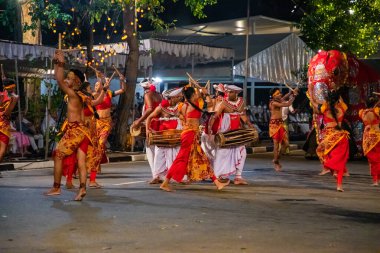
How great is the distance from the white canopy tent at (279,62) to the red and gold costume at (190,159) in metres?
13.7

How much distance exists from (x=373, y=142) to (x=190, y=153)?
150 inches

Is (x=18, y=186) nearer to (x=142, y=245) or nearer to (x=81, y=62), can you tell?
(x=142, y=245)

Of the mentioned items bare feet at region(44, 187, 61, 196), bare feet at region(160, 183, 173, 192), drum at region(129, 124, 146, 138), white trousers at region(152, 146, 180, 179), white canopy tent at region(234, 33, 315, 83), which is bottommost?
bare feet at region(160, 183, 173, 192)

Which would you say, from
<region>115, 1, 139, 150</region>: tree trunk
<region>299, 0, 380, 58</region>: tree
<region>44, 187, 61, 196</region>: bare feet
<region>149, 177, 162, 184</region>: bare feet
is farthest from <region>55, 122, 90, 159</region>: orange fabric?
<region>299, 0, 380, 58</region>: tree

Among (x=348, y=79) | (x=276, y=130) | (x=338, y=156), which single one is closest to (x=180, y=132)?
(x=338, y=156)

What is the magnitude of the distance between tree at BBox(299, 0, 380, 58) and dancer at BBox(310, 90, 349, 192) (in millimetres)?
16901

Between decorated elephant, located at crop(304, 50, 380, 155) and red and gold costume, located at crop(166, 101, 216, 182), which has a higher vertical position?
decorated elephant, located at crop(304, 50, 380, 155)

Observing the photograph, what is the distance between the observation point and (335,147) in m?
12.7

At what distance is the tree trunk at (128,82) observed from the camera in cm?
2177

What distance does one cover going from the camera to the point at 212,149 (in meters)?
14.3

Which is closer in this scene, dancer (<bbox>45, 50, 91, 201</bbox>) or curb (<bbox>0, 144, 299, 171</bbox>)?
dancer (<bbox>45, 50, 91, 201</bbox>)

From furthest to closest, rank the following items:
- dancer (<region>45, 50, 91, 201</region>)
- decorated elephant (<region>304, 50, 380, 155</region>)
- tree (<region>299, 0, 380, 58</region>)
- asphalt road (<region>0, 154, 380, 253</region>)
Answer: tree (<region>299, 0, 380, 58</region>) → decorated elephant (<region>304, 50, 380, 155</region>) → dancer (<region>45, 50, 91, 201</region>) → asphalt road (<region>0, 154, 380, 253</region>)

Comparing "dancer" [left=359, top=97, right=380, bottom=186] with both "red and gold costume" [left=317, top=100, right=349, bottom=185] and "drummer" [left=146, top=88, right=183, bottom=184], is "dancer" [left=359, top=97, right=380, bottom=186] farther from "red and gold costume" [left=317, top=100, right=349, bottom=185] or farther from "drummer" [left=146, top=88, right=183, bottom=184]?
"drummer" [left=146, top=88, right=183, bottom=184]

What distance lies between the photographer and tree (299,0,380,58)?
29.9m
